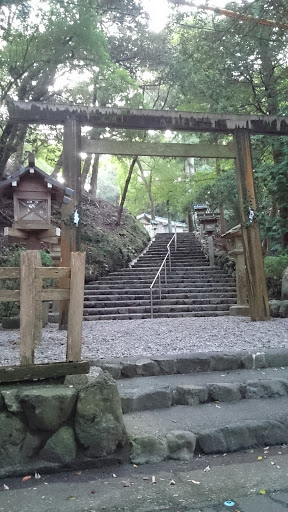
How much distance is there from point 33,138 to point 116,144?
6.43 meters

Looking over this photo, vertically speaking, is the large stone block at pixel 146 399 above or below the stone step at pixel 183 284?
below

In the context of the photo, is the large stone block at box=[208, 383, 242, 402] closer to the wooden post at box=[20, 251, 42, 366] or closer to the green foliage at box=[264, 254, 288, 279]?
the wooden post at box=[20, 251, 42, 366]

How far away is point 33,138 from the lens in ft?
41.6

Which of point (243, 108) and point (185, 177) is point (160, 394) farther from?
point (185, 177)

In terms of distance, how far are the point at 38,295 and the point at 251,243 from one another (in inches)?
217

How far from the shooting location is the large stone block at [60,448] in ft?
8.95

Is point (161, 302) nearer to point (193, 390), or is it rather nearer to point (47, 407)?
point (193, 390)

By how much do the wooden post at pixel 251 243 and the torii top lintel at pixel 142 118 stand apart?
1.03 ft

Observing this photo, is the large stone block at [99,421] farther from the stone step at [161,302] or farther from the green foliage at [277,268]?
the green foliage at [277,268]

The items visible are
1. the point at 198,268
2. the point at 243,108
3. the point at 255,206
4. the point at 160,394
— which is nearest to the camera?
the point at 160,394

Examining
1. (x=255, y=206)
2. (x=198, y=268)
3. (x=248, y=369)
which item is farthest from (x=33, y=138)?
(x=248, y=369)

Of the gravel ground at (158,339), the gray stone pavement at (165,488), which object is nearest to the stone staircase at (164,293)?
the gravel ground at (158,339)

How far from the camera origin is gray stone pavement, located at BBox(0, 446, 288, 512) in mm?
2240

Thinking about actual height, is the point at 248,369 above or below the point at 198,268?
below
